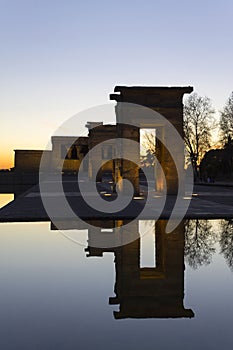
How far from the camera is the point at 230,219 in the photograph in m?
11.7

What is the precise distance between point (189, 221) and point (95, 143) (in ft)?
100.0

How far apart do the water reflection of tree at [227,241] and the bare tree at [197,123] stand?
33920 mm

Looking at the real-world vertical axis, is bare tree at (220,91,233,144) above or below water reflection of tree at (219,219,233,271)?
above

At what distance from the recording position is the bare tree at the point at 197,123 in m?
44.3

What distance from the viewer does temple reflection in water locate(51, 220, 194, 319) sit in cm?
432

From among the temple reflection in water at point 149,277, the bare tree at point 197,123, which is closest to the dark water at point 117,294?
the temple reflection in water at point 149,277

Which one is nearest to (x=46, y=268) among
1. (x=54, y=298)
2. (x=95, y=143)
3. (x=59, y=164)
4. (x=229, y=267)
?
(x=54, y=298)

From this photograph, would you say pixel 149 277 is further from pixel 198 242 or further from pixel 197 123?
pixel 197 123

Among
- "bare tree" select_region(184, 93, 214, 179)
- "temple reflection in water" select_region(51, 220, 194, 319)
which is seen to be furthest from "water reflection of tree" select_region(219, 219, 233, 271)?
"bare tree" select_region(184, 93, 214, 179)

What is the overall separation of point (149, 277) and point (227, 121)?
43761 millimetres

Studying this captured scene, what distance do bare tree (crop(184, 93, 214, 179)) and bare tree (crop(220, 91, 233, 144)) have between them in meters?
2.30

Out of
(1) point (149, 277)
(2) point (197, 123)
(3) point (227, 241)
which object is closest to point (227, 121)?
(2) point (197, 123)

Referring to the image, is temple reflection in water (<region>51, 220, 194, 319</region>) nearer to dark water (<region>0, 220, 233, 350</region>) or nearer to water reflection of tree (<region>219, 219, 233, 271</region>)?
dark water (<region>0, 220, 233, 350</region>)

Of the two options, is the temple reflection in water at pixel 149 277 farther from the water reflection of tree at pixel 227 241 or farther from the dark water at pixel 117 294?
the water reflection of tree at pixel 227 241
